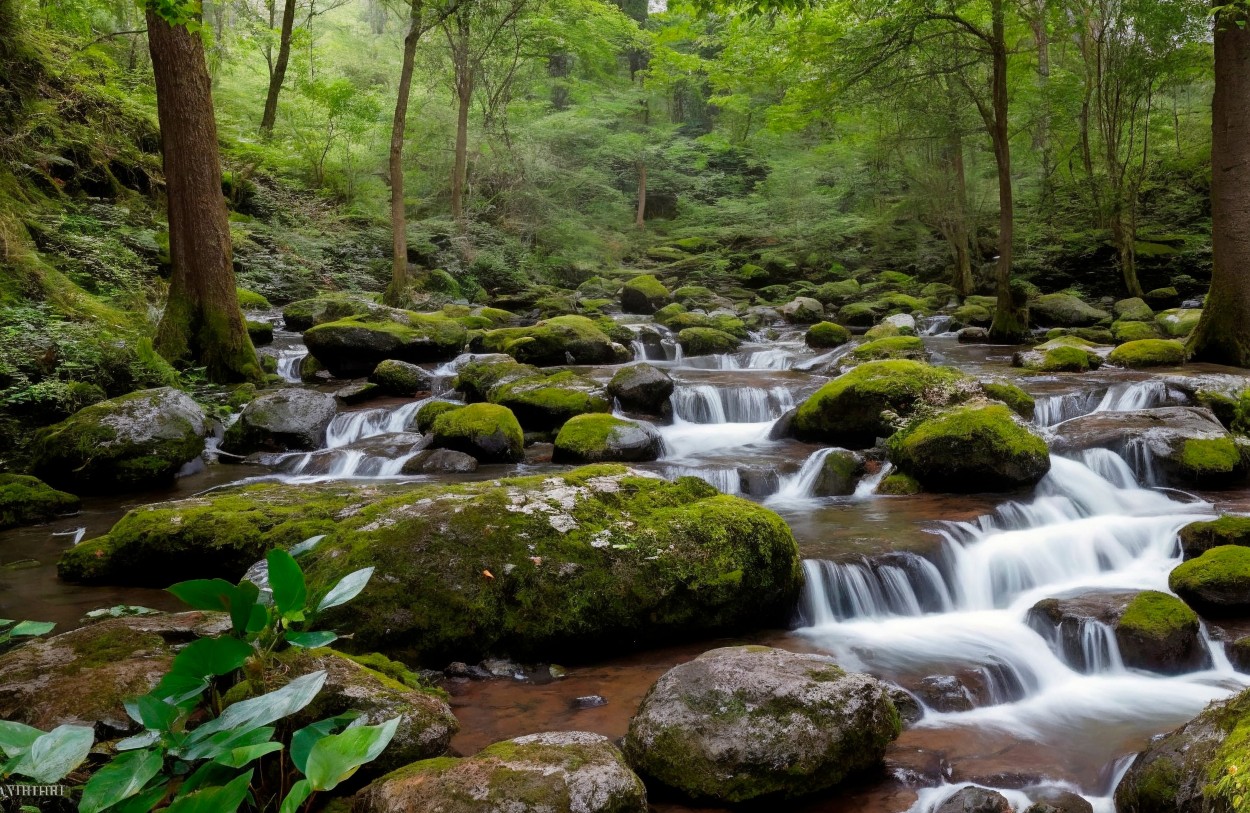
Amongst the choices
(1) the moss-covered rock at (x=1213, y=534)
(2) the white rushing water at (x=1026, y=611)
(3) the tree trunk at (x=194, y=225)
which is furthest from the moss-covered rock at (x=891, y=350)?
(3) the tree trunk at (x=194, y=225)

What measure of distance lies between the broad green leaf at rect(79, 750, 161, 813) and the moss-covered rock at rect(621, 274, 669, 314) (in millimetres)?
20989

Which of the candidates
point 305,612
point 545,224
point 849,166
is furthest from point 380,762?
point 849,166

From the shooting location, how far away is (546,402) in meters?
9.82

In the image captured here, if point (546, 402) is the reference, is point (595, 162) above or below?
above

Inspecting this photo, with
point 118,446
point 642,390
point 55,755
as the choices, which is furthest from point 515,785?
point 642,390

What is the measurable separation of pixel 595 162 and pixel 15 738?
28.8m

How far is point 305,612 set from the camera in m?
1.86

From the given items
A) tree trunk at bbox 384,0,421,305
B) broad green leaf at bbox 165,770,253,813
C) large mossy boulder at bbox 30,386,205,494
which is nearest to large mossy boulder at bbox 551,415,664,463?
large mossy boulder at bbox 30,386,205,494

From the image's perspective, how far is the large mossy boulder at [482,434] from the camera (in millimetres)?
8688

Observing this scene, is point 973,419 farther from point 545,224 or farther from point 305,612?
point 545,224

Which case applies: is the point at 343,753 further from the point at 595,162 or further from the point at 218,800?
the point at 595,162

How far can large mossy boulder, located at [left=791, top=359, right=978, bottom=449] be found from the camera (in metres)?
8.65

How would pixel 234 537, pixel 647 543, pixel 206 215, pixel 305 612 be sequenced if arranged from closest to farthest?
1. pixel 305 612
2. pixel 647 543
3. pixel 234 537
4. pixel 206 215

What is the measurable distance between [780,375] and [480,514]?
9.85 meters
